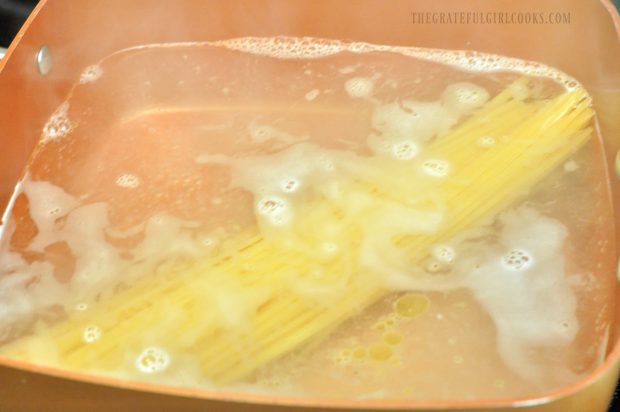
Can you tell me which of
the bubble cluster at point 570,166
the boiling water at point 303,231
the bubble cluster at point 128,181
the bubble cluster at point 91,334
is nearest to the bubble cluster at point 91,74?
the boiling water at point 303,231

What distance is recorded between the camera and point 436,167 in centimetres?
90

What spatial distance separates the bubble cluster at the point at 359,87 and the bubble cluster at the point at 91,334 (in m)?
0.46

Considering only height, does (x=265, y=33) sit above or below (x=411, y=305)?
above

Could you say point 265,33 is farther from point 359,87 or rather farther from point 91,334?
point 91,334

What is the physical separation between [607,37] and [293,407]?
606 millimetres

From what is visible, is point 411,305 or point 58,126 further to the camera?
point 58,126

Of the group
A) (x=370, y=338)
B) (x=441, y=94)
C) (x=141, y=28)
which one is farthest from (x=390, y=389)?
(x=141, y=28)

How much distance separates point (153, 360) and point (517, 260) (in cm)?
39

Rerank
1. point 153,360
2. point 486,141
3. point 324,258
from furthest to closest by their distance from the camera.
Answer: point 486,141
point 324,258
point 153,360

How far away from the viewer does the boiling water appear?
0.70 m

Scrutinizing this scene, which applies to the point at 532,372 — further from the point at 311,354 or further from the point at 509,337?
the point at 311,354

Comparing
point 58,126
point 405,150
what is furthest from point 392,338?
point 58,126

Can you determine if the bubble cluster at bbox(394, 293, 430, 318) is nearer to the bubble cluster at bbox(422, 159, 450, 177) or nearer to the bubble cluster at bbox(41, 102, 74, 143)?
the bubble cluster at bbox(422, 159, 450, 177)

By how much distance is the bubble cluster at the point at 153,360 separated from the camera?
69cm
